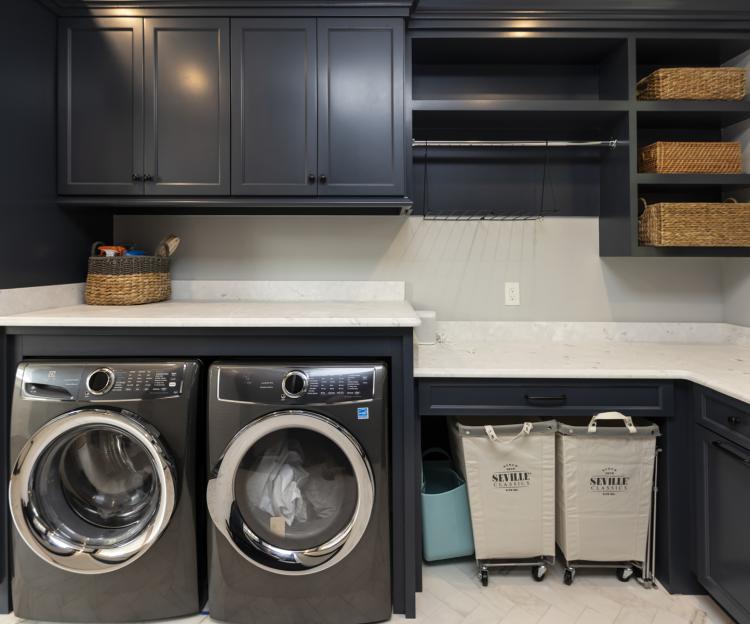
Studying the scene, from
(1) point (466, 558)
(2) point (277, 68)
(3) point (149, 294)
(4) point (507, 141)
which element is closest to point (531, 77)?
(4) point (507, 141)

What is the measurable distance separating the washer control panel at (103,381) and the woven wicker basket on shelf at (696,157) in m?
2.13

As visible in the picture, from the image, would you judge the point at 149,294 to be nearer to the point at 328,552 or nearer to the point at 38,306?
the point at 38,306

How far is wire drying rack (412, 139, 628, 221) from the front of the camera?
2090mm

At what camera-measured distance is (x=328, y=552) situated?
4.99 feet

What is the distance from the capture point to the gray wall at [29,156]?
1.68 m

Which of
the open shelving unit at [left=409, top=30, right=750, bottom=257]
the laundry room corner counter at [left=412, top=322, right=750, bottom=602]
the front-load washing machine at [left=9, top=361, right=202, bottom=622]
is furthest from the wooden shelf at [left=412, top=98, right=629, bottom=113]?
the front-load washing machine at [left=9, top=361, right=202, bottom=622]

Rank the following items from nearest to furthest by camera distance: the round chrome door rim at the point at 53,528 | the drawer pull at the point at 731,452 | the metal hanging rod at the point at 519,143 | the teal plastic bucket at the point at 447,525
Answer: the drawer pull at the point at 731,452
the round chrome door rim at the point at 53,528
the teal plastic bucket at the point at 447,525
the metal hanging rod at the point at 519,143

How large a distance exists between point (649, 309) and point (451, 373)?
1.30m

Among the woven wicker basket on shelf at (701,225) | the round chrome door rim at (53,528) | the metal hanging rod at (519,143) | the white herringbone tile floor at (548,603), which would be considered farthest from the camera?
the metal hanging rod at (519,143)

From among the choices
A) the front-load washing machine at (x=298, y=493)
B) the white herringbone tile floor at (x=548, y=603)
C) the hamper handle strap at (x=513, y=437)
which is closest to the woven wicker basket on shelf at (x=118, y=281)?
the front-load washing machine at (x=298, y=493)

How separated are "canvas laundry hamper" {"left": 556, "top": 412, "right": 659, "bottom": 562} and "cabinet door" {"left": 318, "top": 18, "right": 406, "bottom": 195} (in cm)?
123

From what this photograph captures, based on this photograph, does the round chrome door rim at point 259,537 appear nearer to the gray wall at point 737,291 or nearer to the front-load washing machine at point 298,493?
the front-load washing machine at point 298,493

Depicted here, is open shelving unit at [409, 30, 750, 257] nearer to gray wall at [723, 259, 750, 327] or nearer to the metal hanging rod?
the metal hanging rod

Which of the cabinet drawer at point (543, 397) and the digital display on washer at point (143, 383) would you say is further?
the cabinet drawer at point (543, 397)
